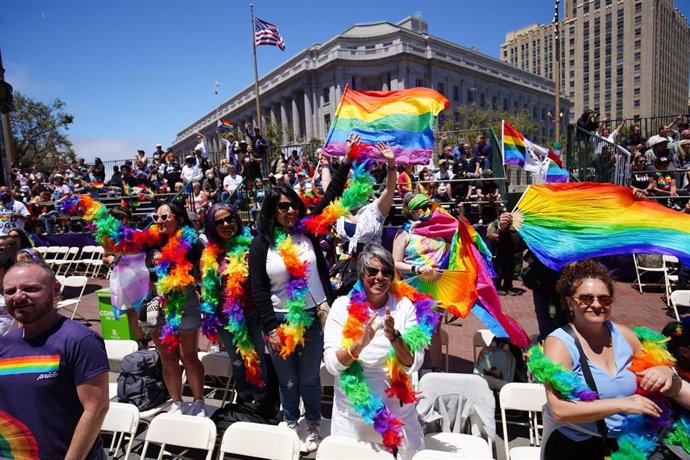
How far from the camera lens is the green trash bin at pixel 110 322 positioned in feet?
17.4

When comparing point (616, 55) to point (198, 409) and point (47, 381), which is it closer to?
point (198, 409)

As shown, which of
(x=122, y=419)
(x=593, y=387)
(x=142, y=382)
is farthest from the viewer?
(x=142, y=382)

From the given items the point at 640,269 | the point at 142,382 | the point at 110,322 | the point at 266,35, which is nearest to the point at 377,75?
the point at 266,35

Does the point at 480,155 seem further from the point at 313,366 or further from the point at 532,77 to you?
the point at 532,77

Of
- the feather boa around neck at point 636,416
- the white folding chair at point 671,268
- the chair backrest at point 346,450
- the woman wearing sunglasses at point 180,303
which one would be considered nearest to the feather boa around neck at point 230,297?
the woman wearing sunglasses at point 180,303

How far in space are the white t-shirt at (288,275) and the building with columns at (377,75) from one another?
40.5 metres

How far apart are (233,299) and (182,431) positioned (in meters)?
0.96

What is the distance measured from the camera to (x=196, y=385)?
3477 millimetres

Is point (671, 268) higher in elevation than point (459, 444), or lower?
higher

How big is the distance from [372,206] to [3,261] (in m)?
3.32

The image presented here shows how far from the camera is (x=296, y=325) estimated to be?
2.85 m

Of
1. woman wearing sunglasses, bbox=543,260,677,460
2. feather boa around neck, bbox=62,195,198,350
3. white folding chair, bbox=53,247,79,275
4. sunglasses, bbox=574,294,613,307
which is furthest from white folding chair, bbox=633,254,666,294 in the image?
white folding chair, bbox=53,247,79,275

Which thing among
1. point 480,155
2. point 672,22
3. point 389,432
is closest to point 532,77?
point 672,22

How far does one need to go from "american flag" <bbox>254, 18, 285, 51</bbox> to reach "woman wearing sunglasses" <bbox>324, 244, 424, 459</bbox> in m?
20.1
